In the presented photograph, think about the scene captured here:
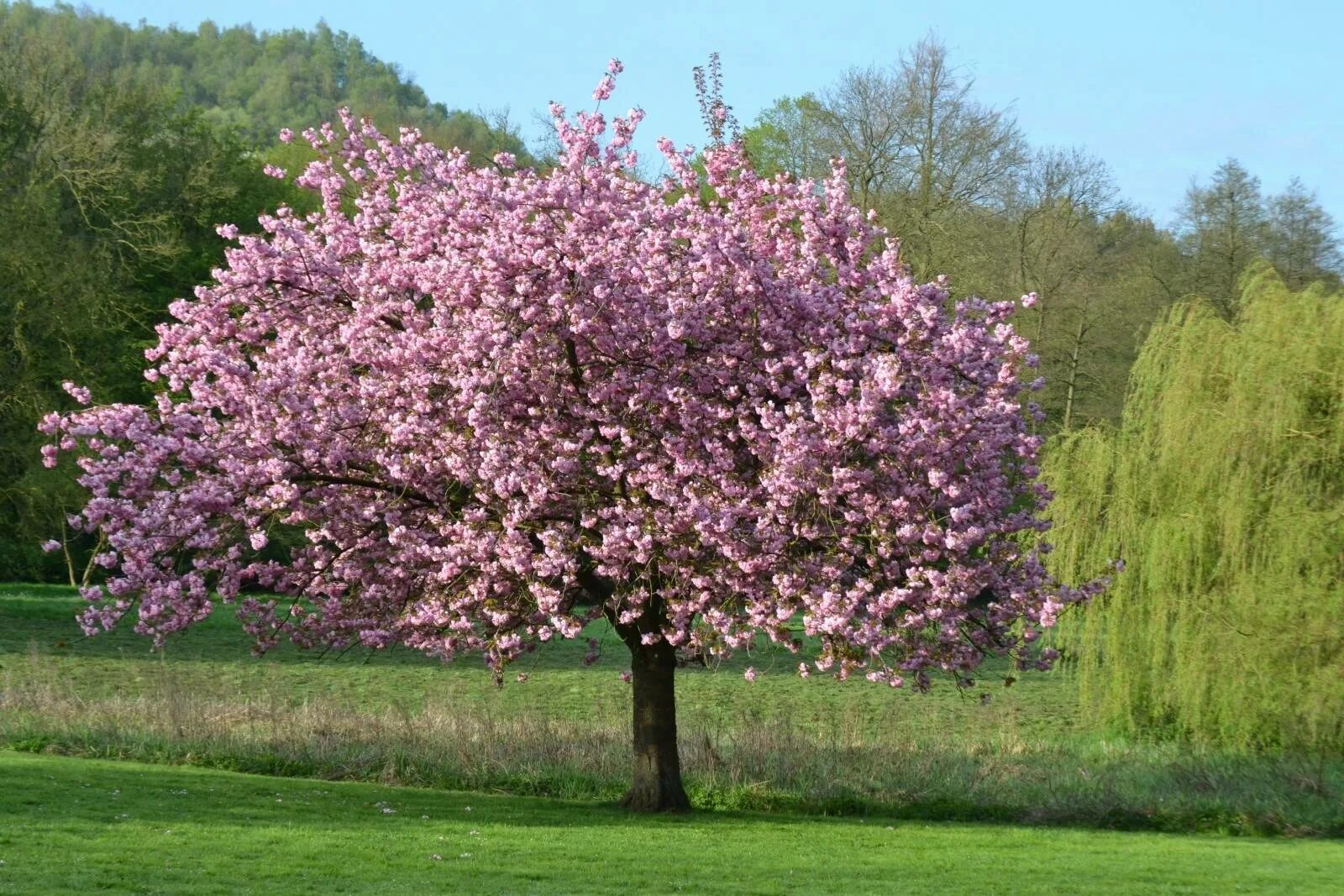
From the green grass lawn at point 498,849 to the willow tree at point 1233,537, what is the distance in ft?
14.5

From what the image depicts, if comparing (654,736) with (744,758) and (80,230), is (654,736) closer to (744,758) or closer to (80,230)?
(744,758)

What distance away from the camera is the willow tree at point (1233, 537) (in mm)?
20641

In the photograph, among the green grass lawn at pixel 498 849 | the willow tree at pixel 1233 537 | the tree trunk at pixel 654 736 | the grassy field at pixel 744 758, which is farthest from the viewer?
the willow tree at pixel 1233 537

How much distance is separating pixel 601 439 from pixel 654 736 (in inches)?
151

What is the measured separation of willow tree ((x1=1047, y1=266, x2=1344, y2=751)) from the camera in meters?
20.6

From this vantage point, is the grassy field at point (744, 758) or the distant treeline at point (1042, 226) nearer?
the grassy field at point (744, 758)

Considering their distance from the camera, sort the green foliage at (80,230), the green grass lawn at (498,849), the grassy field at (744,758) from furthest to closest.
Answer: the green foliage at (80,230) → the grassy field at (744,758) → the green grass lawn at (498,849)

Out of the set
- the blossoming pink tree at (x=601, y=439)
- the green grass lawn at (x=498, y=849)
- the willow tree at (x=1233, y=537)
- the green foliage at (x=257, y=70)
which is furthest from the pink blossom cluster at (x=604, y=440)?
the green foliage at (x=257, y=70)

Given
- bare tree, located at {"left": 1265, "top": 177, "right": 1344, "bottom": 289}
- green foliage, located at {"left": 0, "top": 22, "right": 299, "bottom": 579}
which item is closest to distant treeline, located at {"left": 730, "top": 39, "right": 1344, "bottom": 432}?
bare tree, located at {"left": 1265, "top": 177, "right": 1344, "bottom": 289}

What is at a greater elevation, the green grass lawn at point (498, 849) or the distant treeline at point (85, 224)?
the distant treeline at point (85, 224)

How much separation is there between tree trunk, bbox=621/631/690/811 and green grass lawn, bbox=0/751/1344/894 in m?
0.41

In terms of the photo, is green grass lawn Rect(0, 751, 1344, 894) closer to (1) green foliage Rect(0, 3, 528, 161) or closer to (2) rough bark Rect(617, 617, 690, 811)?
(2) rough bark Rect(617, 617, 690, 811)

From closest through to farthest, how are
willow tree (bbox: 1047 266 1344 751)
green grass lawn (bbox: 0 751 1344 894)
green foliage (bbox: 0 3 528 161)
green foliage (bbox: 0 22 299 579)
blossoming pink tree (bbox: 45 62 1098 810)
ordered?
green grass lawn (bbox: 0 751 1344 894), blossoming pink tree (bbox: 45 62 1098 810), willow tree (bbox: 1047 266 1344 751), green foliage (bbox: 0 22 299 579), green foliage (bbox: 0 3 528 161)

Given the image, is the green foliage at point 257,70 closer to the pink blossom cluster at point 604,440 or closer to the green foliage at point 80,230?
the green foliage at point 80,230
